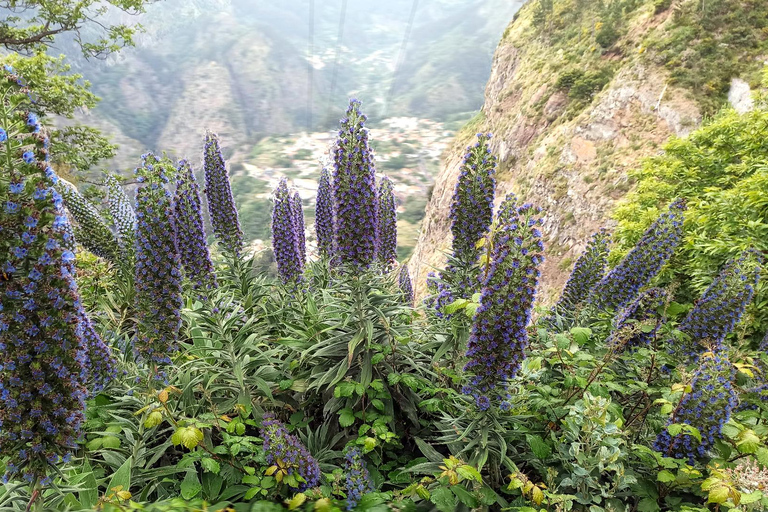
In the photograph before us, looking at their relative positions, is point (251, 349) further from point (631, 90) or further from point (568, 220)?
point (631, 90)

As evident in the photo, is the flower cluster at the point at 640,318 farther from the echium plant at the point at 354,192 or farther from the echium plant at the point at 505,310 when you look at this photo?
the echium plant at the point at 354,192

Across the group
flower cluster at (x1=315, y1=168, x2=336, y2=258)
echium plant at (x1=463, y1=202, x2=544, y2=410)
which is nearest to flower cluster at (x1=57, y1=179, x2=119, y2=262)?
flower cluster at (x1=315, y1=168, x2=336, y2=258)

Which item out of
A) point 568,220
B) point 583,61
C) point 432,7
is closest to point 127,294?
point 568,220

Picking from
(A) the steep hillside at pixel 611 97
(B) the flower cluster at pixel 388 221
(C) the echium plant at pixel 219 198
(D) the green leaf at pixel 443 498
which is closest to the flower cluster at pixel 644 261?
(B) the flower cluster at pixel 388 221

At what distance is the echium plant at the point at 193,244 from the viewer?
4.57 m

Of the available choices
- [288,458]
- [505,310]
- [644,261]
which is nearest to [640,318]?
[644,261]

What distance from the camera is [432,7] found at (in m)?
124

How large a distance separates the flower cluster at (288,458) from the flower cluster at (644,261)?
4286mm

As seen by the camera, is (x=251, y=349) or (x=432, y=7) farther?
(x=432, y=7)

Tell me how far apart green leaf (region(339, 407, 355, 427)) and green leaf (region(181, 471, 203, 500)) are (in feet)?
4.27

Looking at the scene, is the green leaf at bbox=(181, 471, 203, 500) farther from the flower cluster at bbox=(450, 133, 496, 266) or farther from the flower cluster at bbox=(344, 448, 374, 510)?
the flower cluster at bbox=(450, 133, 496, 266)

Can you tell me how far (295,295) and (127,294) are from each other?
11.2 ft

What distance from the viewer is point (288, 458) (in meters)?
3.11

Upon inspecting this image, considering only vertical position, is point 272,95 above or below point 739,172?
above
